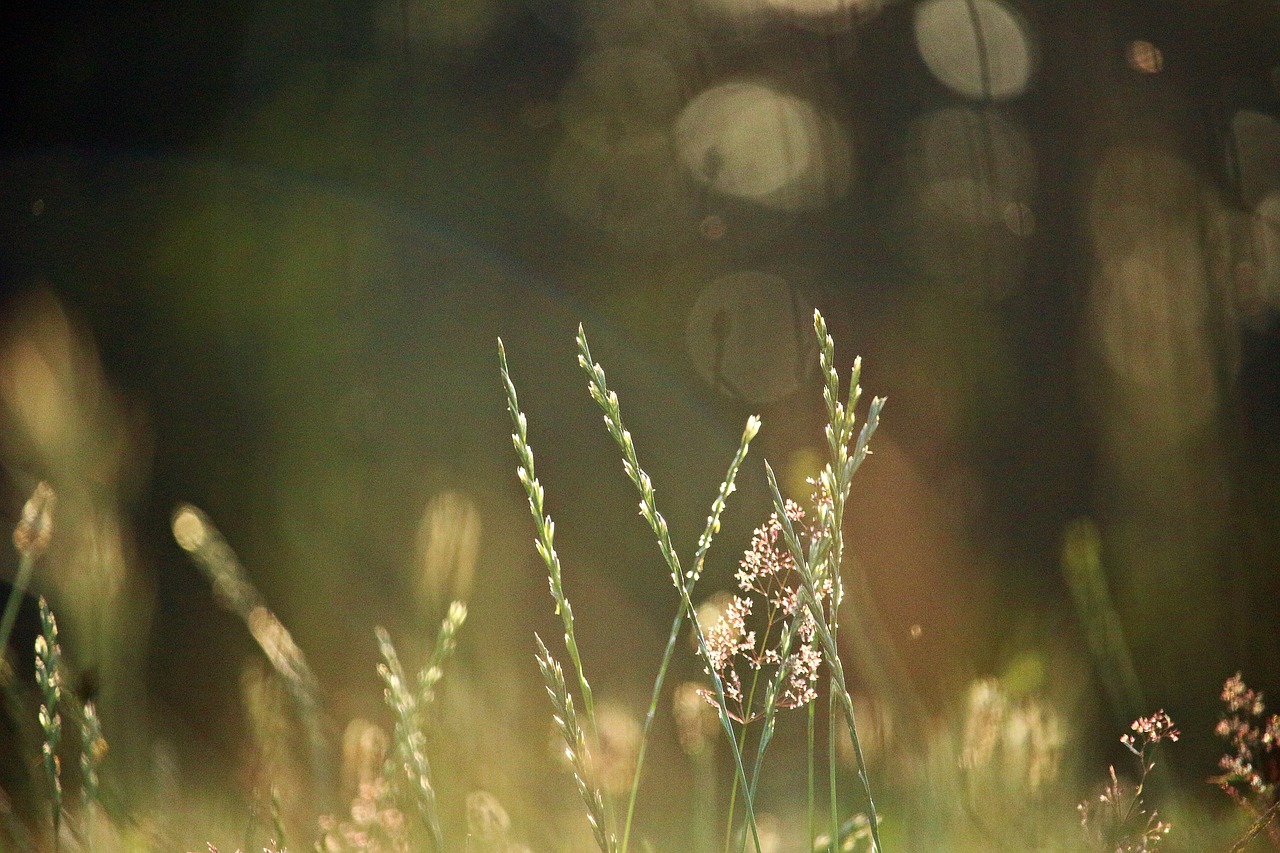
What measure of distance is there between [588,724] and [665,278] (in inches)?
316

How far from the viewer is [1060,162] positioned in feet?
26.9

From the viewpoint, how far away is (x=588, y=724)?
97 centimetres

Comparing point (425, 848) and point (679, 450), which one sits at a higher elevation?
point (679, 450)

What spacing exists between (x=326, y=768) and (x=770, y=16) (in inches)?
428

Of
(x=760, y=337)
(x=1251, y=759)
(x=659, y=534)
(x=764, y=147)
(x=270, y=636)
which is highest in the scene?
(x=764, y=147)

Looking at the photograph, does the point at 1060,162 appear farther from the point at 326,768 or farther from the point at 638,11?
the point at 326,768

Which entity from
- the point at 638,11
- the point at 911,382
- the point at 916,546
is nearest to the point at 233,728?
the point at 916,546

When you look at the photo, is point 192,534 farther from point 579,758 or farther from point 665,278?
point 665,278

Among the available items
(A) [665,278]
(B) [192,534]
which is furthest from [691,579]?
(A) [665,278]

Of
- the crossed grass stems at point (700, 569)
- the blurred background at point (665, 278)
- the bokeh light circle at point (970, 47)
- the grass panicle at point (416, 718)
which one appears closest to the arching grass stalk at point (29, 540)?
the grass panicle at point (416, 718)

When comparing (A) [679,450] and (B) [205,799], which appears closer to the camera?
(B) [205,799]

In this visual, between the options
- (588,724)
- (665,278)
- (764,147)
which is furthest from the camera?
(764,147)

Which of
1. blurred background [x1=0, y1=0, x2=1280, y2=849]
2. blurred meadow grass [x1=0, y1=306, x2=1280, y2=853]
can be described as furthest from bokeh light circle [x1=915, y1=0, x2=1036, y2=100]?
blurred meadow grass [x1=0, y1=306, x2=1280, y2=853]

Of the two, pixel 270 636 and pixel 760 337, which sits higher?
pixel 760 337
